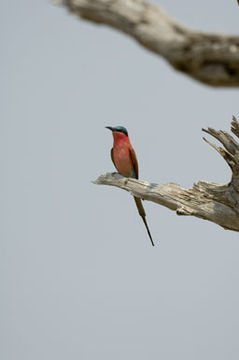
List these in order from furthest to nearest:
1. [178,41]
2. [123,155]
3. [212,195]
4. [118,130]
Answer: [118,130]
[123,155]
[212,195]
[178,41]

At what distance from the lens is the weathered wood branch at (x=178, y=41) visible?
2.64m

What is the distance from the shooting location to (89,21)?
309 centimetres

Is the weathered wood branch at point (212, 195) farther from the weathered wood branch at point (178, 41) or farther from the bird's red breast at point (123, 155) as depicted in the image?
the weathered wood branch at point (178, 41)

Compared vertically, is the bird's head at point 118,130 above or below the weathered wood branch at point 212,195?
above

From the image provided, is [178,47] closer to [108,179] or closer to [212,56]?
[212,56]

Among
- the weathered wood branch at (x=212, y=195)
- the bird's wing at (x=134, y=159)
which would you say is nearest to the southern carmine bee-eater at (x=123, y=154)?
the bird's wing at (x=134, y=159)

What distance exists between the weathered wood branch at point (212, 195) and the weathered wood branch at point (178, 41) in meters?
2.74

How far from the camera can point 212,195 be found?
5820 millimetres

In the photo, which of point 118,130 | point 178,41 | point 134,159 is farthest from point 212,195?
point 178,41

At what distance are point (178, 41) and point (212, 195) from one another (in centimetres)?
331

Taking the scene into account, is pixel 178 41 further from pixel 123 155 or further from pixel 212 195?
pixel 123 155

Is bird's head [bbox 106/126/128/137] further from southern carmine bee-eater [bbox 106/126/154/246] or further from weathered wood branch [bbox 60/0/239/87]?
weathered wood branch [bbox 60/0/239/87]

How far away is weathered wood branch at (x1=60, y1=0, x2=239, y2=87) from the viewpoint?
2.64 m

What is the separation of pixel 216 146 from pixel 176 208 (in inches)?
33.7
